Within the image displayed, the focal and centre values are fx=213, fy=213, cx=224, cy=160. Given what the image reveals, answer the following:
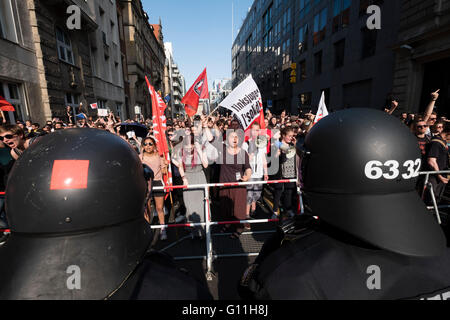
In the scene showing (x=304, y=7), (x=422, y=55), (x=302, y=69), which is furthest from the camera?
(x=302, y=69)

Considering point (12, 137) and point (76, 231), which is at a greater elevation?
point (12, 137)

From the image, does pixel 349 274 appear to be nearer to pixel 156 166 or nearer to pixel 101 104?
pixel 156 166

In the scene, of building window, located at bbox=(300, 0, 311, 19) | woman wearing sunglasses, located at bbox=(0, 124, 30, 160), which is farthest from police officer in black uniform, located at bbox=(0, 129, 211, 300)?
building window, located at bbox=(300, 0, 311, 19)

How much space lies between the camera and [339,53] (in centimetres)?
1866

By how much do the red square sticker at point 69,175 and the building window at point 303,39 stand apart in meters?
28.2

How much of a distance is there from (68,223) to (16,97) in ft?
40.4

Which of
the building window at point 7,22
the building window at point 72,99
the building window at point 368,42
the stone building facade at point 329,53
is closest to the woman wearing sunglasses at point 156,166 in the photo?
the building window at point 7,22

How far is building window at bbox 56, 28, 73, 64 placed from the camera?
1243cm

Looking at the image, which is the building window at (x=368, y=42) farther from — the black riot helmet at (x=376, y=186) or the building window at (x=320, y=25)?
the black riot helmet at (x=376, y=186)

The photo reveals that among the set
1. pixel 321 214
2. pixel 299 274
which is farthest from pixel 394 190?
pixel 299 274

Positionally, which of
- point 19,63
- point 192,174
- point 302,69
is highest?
point 302,69

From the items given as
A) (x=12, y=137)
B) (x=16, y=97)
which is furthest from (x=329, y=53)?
(x=12, y=137)

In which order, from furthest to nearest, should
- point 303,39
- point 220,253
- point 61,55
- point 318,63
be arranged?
point 303,39
point 318,63
point 61,55
point 220,253

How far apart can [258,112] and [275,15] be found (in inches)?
1432
